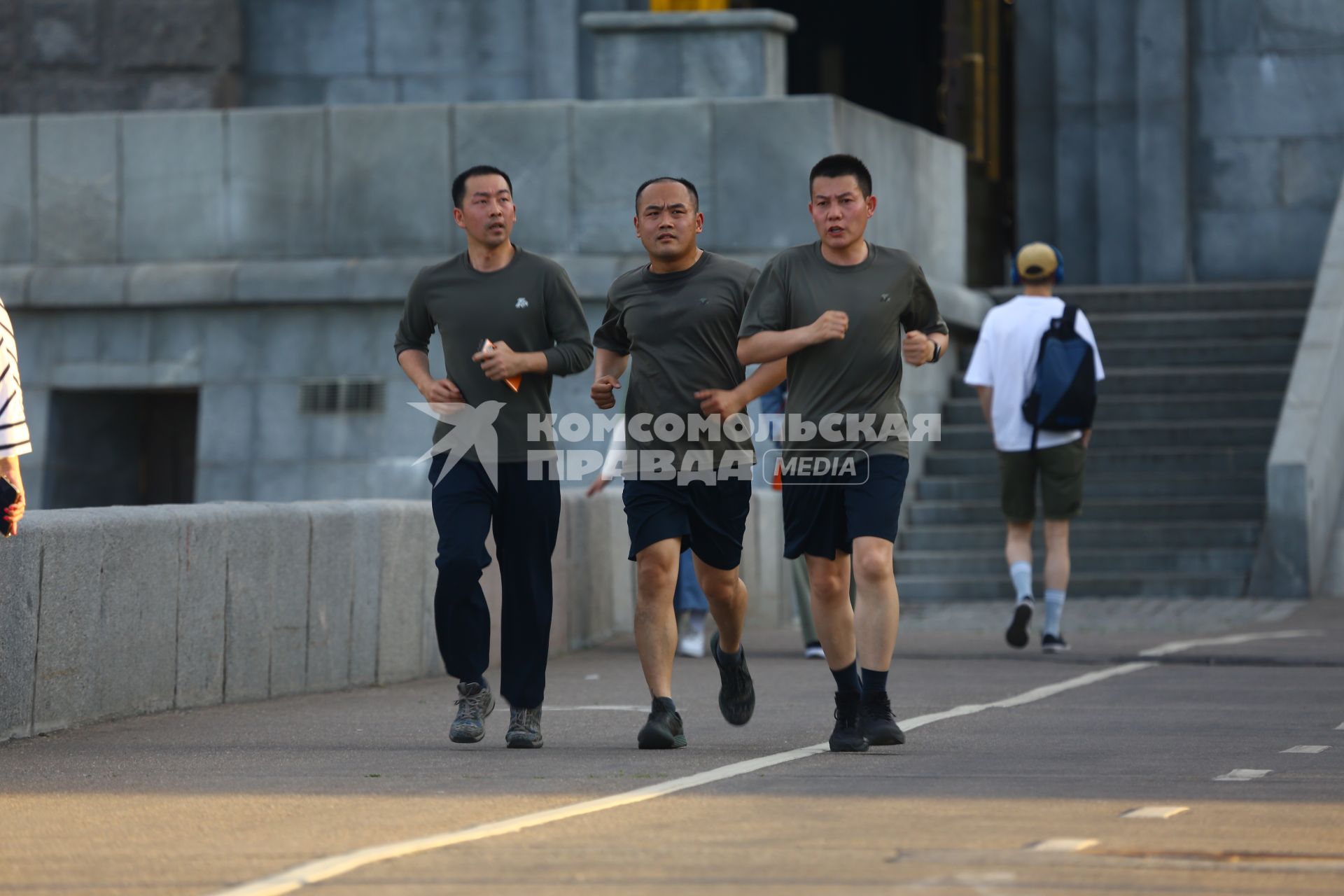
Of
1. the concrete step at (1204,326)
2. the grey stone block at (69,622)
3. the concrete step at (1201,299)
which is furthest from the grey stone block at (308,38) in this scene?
the grey stone block at (69,622)

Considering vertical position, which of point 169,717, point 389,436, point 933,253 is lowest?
point 169,717

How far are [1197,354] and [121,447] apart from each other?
314 inches

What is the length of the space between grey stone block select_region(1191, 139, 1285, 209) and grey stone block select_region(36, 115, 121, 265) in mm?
10167

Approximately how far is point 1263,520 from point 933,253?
136 inches

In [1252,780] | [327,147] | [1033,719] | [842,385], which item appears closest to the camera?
[1252,780]

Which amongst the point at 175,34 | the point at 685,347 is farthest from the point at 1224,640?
the point at 175,34

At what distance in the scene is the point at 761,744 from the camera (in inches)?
326

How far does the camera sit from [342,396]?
17500 mm

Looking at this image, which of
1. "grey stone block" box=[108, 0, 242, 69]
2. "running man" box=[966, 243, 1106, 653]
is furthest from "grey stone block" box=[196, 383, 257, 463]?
"running man" box=[966, 243, 1106, 653]

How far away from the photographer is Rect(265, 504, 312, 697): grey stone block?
34.1 feet

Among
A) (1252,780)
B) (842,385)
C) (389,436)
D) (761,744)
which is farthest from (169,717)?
(389,436)

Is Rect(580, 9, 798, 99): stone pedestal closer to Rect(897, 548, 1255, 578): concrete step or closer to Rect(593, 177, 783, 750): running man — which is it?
Rect(897, 548, 1255, 578): concrete step

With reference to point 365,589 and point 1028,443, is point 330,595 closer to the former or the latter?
point 365,589

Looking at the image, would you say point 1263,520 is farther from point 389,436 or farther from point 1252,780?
point 1252,780
